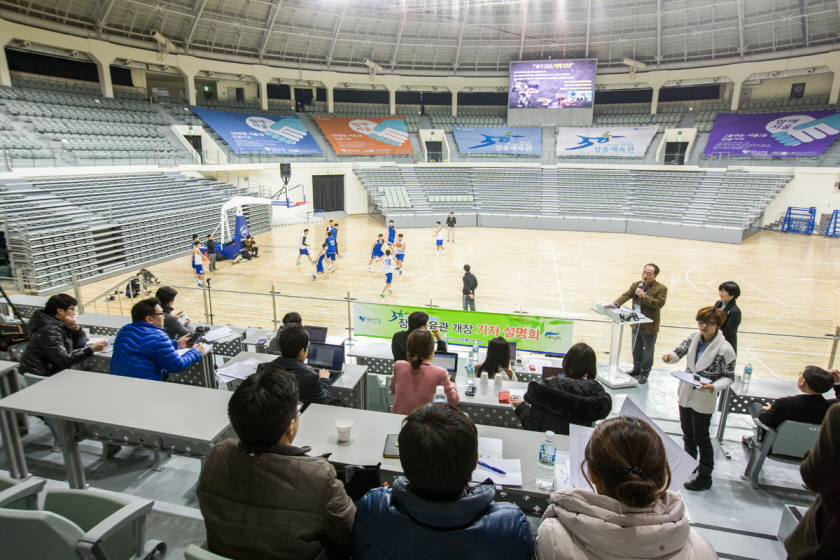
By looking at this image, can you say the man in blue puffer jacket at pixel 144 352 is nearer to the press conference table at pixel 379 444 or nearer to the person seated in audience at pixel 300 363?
the person seated in audience at pixel 300 363

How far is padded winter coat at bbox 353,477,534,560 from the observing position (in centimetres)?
161

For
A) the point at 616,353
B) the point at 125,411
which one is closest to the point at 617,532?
the point at 125,411

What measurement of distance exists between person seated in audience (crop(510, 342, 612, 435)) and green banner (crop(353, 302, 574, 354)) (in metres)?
3.40

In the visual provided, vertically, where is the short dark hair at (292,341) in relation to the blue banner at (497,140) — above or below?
below

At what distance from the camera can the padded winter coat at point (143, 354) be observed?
4.14 metres

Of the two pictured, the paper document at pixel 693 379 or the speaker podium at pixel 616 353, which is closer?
the paper document at pixel 693 379

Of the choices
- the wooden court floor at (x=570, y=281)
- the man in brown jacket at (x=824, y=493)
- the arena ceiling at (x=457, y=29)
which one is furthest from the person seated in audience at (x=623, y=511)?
the arena ceiling at (x=457, y=29)

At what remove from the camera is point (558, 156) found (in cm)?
2938

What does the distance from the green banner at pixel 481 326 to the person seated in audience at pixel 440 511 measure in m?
5.31

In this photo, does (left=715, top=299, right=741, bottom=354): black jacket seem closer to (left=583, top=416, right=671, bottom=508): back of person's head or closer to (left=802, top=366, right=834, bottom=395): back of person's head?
(left=802, top=366, right=834, bottom=395): back of person's head

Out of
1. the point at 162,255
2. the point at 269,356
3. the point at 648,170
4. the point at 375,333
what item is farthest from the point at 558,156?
the point at 269,356

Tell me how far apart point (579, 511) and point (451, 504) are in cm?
45

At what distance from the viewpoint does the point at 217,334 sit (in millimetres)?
6031

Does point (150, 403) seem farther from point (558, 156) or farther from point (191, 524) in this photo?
point (558, 156)
